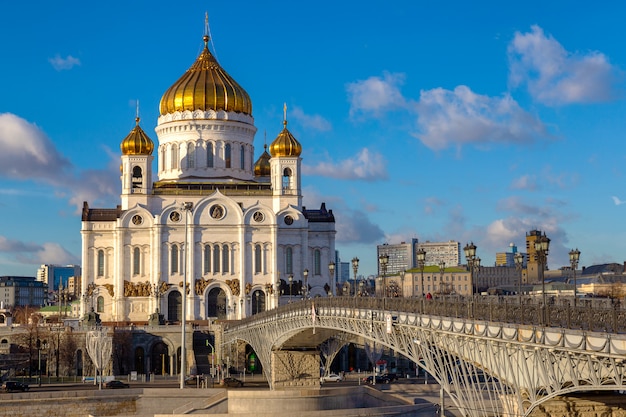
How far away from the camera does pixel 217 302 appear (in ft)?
322

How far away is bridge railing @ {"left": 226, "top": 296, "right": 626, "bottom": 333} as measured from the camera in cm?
2996

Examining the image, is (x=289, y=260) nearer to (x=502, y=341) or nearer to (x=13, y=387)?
(x=13, y=387)

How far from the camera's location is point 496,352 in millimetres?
35062

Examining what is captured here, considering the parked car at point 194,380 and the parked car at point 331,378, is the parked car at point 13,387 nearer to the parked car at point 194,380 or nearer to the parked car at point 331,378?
the parked car at point 194,380

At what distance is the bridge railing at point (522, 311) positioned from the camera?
29964 mm

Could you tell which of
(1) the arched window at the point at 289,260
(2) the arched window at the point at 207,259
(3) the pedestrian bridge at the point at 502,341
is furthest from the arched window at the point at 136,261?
(3) the pedestrian bridge at the point at 502,341

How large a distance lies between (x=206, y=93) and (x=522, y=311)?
7407cm

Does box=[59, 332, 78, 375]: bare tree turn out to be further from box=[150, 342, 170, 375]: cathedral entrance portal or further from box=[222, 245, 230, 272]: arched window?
box=[222, 245, 230, 272]: arched window

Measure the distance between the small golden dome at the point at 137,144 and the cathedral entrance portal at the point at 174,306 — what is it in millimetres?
13153

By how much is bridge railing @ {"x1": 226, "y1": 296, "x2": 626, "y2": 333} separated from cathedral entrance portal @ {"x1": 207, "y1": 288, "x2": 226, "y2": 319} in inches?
1925

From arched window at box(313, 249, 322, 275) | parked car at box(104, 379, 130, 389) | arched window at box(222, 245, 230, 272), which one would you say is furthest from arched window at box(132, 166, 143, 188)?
parked car at box(104, 379, 130, 389)

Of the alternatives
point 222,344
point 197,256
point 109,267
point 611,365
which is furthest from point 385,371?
point 611,365

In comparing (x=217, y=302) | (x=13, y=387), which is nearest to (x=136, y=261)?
(x=217, y=302)

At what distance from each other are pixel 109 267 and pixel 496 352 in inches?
2697
